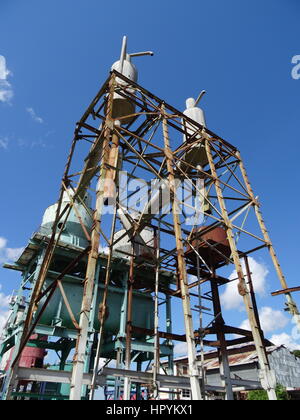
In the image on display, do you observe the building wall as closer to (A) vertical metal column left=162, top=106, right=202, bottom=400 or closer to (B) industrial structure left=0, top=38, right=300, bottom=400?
(B) industrial structure left=0, top=38, right=300, bottom=400

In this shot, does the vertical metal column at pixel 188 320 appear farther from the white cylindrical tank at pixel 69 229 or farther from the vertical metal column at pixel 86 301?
the white cylindrical tank at pixel 69 229

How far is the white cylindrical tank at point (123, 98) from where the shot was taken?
1214 centimetres

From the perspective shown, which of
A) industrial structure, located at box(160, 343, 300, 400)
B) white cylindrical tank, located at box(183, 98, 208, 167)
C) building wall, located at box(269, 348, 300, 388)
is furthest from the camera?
building wall, located at box(269, 348, 300, 388)

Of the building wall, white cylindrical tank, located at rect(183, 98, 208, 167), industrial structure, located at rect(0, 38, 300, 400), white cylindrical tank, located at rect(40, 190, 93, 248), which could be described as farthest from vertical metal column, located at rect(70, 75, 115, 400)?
the building wall

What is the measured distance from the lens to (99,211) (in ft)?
24.1

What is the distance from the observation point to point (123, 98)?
12.1 meters

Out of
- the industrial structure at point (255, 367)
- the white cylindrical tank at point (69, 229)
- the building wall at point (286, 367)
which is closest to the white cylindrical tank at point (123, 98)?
the white cylindrical tank at point (69, 229)

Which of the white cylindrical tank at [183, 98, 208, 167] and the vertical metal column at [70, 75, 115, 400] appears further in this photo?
the white cylindrical tank at [183, 98, 208, 167]

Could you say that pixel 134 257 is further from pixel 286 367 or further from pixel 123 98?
pixel 286 367

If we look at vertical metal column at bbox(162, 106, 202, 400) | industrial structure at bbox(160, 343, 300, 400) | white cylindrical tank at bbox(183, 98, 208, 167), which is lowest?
vertical metal column at bbox(162, 106, 202, 400)

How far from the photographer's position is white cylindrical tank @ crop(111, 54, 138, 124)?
39.8ft

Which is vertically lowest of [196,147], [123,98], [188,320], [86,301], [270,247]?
[188,320]

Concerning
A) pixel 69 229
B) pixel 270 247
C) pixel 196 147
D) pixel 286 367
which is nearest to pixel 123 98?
pixel 196 147

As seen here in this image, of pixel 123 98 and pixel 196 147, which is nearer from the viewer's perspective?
pixel 123 98
